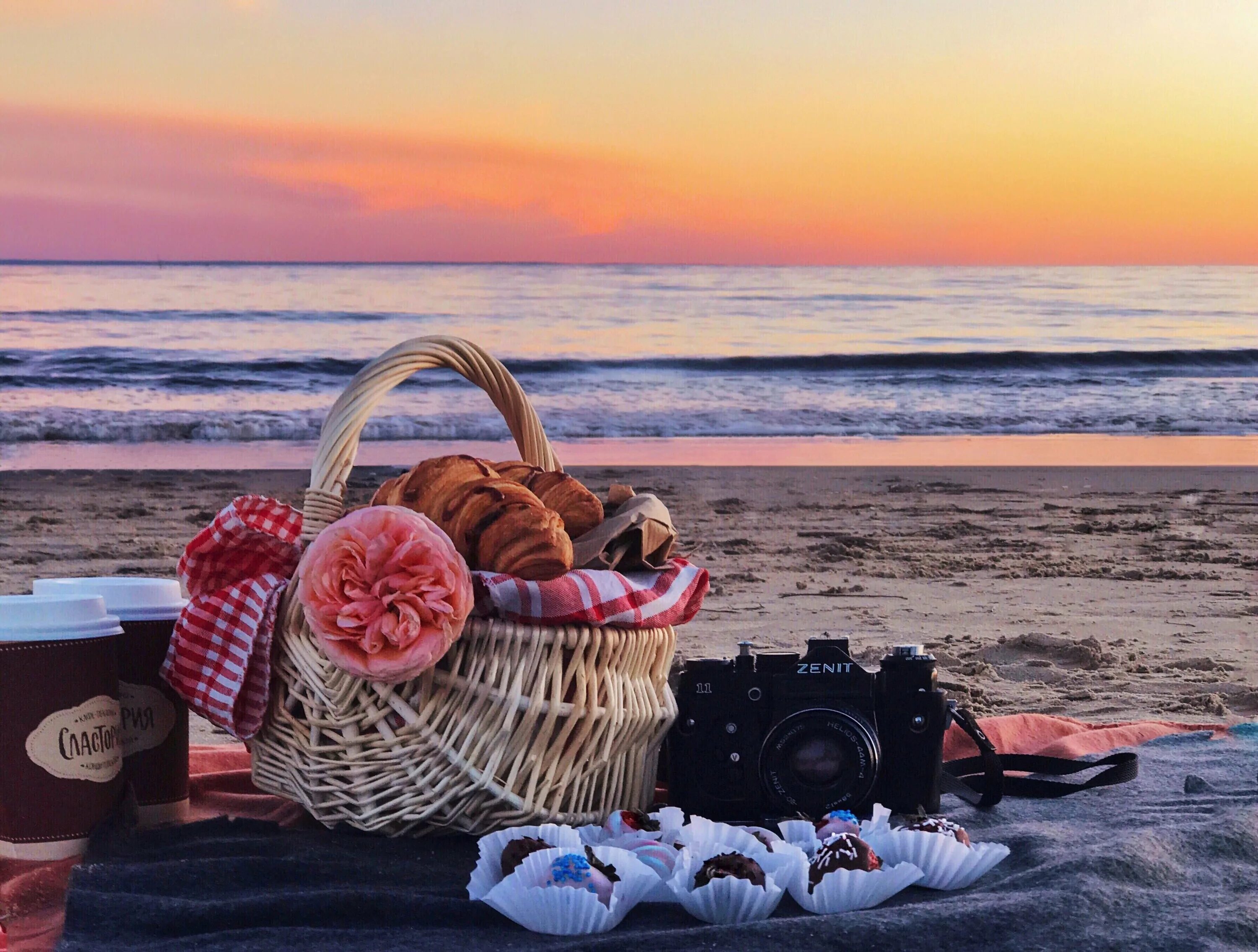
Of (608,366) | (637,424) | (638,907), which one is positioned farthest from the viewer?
(608,366)

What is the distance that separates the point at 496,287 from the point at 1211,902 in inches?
584

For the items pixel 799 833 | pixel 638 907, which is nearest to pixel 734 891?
pixel 638 907

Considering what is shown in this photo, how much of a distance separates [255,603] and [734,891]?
0.72 meters

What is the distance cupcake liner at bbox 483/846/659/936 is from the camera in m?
1.35

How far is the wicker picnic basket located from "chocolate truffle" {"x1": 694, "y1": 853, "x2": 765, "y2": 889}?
25cm

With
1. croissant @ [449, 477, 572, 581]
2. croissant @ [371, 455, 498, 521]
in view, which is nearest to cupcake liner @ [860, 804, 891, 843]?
croissant @ [449, 477, 572, 581]

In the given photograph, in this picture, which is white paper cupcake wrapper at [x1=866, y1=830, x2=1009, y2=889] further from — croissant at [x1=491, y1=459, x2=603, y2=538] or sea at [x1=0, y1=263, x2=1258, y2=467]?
sea at [x1=0, y1=263, x2=1258, y2=467]

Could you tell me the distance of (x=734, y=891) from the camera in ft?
4.55

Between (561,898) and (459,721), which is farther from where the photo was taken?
(459,721)

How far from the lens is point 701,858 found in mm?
1494

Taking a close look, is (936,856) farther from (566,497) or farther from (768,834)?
(566,497)

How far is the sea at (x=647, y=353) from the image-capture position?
29.1ft

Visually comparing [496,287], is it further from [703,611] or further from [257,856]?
[257,856]

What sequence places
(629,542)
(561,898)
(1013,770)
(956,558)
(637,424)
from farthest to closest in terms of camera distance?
(637,424)
(956,558)
(1013,770)
(629,542)
(561,898)
